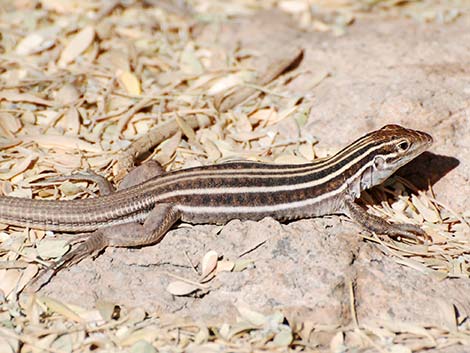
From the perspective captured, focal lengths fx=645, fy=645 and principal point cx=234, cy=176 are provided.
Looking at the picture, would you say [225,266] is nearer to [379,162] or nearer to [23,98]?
[379,162]

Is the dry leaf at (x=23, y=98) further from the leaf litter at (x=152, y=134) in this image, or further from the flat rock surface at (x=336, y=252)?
the flat rock surface at (x=336, y=252)

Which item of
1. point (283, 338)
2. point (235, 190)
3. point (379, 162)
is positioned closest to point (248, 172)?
point (235, 190)

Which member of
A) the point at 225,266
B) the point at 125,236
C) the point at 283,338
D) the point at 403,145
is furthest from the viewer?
the point at 403,145

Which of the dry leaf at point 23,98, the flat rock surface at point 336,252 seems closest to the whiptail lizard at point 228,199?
the flat rock surface at point 336,252

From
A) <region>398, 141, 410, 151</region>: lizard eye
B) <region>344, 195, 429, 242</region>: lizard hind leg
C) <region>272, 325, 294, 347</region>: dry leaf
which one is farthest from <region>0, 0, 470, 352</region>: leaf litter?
<region>398, 141, 410, 151</region>: lizard eye

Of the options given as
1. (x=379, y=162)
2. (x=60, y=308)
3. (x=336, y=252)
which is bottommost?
(x=60, y=308)

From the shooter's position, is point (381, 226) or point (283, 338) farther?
point (381, 226)

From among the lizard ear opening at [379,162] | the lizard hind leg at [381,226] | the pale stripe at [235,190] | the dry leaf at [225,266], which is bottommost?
the dry leaf at [225,266]
